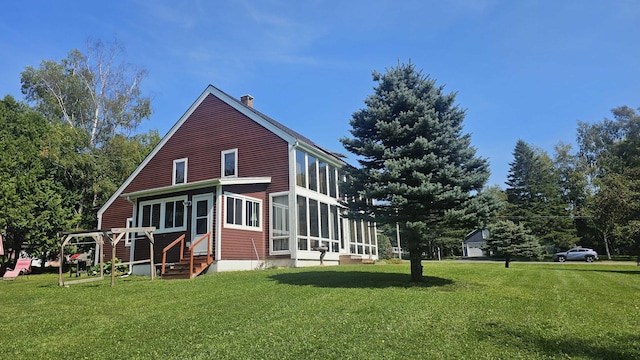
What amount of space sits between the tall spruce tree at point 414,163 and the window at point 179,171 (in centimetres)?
1246

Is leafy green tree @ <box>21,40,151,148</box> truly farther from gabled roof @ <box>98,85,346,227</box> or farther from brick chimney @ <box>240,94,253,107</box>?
brick chimney @ <box>240,94,253,107</box>

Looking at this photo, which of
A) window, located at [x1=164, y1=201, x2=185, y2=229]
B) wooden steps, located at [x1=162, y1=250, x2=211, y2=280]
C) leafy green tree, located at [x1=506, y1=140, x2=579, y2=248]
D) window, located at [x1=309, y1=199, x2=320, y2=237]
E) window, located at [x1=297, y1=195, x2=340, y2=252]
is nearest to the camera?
wooden steps, located at [x1=162, y1=250, x2=211, y2=280]

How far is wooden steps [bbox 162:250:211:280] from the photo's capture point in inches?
513

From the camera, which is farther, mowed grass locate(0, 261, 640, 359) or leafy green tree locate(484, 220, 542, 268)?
leafy green tree locate(484, 220, 542, 268)

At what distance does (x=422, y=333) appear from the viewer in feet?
16.9

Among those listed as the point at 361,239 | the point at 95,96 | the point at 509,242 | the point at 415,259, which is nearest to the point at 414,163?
the point at 415,259

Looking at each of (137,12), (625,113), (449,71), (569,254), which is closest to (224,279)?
(449,71)

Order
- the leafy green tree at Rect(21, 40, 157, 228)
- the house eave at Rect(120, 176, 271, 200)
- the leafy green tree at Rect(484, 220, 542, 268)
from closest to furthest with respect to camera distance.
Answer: the house eave at Rect(120, 176, 271, 200) → the leafy green tree at Rect(484, 220, 542, 268) → the leafy green tree at Rect(21, 40, 157, 228)

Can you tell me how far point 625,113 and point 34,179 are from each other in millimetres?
57968

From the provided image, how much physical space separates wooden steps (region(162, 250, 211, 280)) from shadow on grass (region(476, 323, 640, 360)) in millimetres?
10196

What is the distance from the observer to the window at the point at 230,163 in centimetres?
1866

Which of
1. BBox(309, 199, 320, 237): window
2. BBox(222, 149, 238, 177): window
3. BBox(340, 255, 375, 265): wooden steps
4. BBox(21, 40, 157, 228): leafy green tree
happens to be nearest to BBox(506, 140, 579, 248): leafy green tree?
BBox(340, 255, 375, 265): wooden steps

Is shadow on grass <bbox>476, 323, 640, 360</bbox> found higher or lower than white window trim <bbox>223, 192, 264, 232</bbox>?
lower

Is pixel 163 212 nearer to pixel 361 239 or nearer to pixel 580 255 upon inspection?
pixel 361 239
